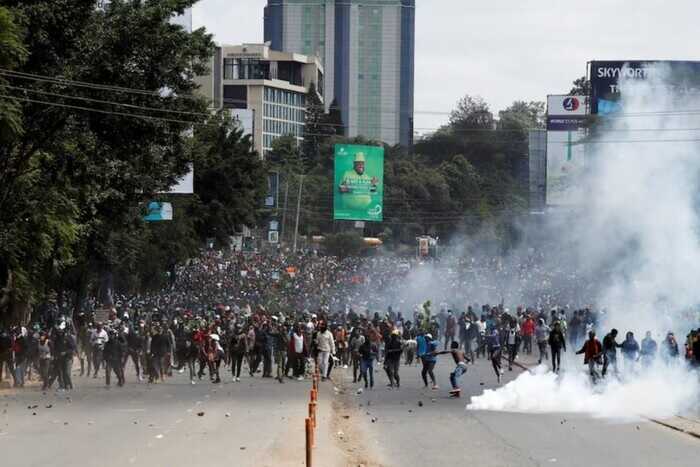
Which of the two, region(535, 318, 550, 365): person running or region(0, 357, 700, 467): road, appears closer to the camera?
region(0, 357, 700, 467): road

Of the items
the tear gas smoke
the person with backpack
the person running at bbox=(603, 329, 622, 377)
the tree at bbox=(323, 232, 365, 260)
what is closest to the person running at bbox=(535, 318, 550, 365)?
the tear gas smoke

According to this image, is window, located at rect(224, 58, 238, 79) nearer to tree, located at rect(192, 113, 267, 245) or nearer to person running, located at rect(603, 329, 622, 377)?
tree, located at rect(192, 113, 267, 245)

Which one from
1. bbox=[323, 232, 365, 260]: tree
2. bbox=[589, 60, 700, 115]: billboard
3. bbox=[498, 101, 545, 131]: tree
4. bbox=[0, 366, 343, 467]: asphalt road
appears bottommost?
bbox=[0, 366, 343, 467]: asphalt road

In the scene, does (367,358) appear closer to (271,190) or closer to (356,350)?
(356,350)

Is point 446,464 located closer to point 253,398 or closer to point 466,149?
point 253,398

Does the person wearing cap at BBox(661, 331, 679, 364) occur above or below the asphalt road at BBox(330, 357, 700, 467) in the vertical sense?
above

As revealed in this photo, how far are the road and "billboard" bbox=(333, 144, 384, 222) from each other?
2438cm

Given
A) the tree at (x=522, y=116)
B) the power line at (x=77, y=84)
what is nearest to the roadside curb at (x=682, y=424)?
the power line at (x=77, y=84)

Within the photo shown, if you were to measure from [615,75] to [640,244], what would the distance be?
17.8 m

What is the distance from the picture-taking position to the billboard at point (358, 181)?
181ft

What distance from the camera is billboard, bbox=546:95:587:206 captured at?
6969 cm

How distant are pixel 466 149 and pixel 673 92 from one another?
273ft

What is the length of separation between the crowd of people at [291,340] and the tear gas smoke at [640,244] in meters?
1.38

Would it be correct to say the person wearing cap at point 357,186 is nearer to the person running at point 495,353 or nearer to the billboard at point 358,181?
the billboard at point 358,181
